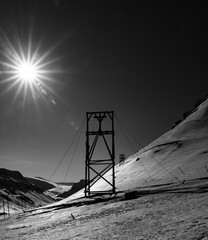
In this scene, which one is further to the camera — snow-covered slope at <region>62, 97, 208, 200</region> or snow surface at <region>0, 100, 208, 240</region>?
snow-covered slope at <region>62, 97, 208, 200</region>

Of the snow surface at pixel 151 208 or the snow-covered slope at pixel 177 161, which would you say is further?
the snow-covered slope at pixel 177 161

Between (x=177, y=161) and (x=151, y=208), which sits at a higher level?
(x=177, y=161)

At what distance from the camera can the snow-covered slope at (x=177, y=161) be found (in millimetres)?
20484

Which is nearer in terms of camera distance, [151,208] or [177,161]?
[151,208]

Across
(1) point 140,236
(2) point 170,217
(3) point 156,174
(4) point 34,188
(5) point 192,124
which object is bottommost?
(1) point 140,236

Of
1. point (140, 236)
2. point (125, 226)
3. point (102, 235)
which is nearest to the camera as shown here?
point (140, 236)

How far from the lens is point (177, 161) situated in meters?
24.3

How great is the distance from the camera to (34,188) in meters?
196

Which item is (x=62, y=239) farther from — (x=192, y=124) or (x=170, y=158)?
(x=192, y=124)

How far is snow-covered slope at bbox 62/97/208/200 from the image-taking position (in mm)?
20484

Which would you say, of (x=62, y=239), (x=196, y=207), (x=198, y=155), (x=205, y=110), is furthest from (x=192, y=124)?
(x=62, y=239)

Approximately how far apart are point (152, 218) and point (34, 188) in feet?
667

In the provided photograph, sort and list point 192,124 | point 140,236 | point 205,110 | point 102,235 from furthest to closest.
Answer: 1. point 205,110
2. point 192,124
3. point 102,235
4. point 140,236

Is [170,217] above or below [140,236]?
above
